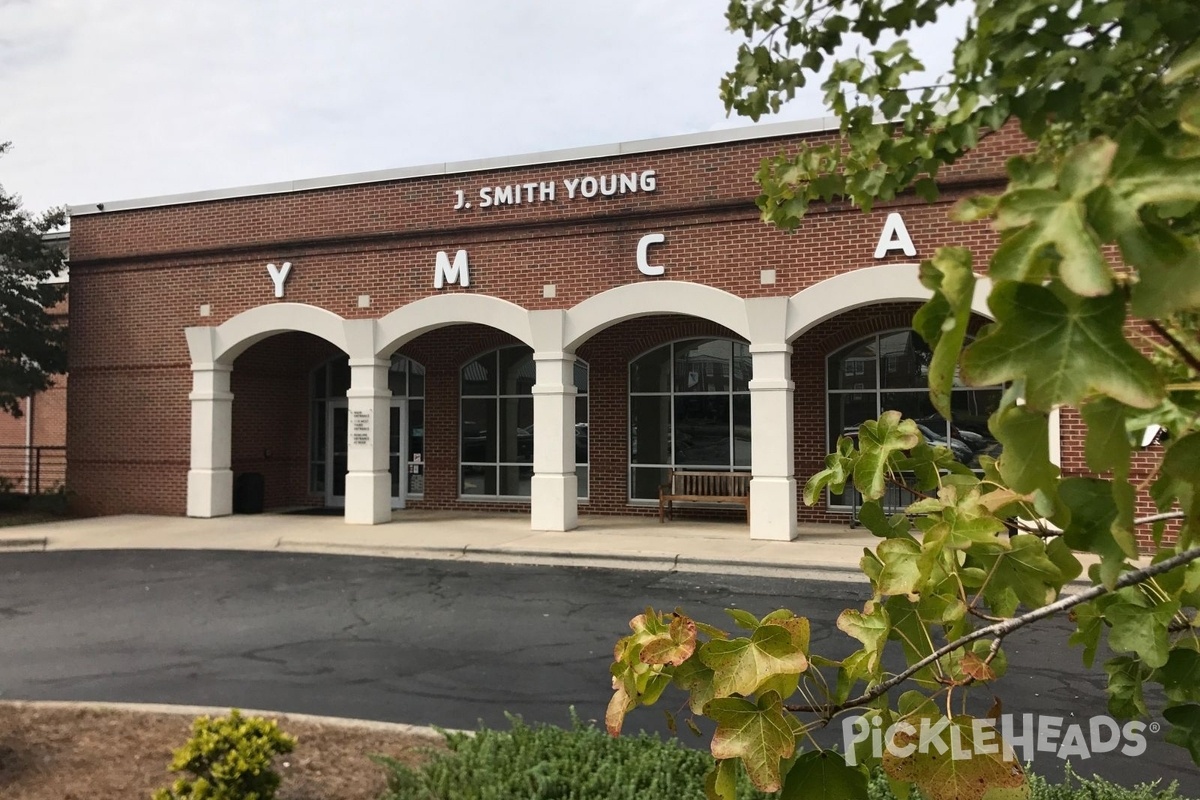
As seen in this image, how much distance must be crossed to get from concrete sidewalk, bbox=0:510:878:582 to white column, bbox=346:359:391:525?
373 millimetres

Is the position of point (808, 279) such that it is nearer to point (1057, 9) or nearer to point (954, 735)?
point (1057, 9)

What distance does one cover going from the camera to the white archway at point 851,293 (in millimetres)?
12219

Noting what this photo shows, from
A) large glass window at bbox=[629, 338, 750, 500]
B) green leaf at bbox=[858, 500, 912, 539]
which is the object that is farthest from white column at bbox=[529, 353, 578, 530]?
green leaf at bbox=[858, 500, 912, 539]

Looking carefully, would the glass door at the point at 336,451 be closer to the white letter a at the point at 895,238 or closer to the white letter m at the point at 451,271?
the white letter m at the point at 451,271

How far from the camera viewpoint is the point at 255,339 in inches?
638

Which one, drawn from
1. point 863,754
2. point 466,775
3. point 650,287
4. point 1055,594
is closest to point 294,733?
point 466,775

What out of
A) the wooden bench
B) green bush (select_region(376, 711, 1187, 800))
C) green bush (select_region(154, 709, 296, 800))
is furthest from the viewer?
the wooden bench

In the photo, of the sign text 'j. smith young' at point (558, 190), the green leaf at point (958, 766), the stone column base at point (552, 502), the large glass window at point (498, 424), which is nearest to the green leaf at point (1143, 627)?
the green leaf at point (958, 766)

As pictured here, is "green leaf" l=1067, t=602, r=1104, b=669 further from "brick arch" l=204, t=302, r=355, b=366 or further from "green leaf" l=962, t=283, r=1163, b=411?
"brick arch" l=204, t=302, r=355, b=366

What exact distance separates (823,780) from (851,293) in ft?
39.3

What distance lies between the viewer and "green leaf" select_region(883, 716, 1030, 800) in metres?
1.22

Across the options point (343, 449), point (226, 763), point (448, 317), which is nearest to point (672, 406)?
point (448, 317)

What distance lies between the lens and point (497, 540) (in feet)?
42.7

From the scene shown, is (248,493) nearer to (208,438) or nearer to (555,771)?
(208,438)
